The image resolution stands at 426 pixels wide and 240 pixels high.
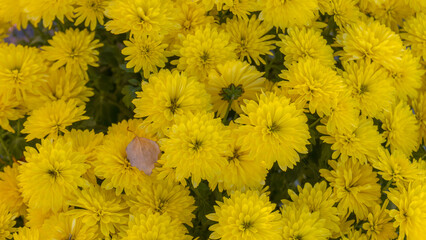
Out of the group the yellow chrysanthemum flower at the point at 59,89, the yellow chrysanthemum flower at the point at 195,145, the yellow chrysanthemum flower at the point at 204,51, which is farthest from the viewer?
the yellow chrysanthemum flower at the point at 59,89

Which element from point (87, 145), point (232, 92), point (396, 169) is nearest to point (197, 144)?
point (232, 92)

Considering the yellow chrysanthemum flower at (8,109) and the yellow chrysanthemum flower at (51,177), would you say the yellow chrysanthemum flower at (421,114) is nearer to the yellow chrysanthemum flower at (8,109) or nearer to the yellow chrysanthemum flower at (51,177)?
the yellow chrysanthemum flower at (51,177)

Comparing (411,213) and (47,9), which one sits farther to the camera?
(47,9)

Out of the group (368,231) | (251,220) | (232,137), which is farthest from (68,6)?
(368,231)

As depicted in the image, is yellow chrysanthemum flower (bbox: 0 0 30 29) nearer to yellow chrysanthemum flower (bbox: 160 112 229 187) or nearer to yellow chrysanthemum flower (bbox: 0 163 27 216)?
yellow chrysanthemum flower (bbox: 0 163 27 216)

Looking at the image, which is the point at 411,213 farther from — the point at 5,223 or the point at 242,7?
the point at 5,223

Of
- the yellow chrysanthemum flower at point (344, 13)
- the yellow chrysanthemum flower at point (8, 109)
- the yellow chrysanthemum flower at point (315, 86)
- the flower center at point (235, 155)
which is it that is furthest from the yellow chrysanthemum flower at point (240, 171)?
the yellow chrysanthemum flower at point (8, 109)
